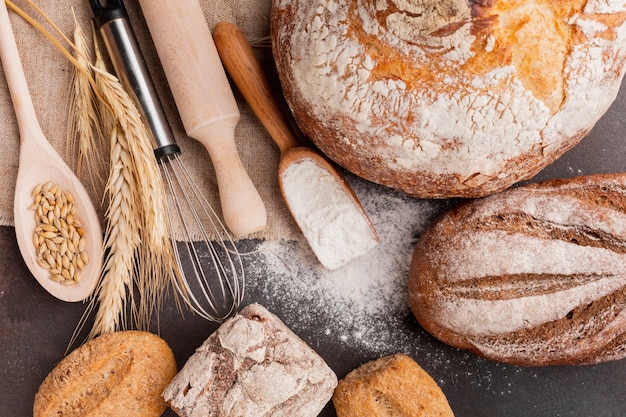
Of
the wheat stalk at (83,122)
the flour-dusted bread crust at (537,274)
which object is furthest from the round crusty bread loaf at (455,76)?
the wheat stalk at (83,122)

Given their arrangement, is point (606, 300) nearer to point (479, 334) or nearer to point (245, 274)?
point (479, 334)

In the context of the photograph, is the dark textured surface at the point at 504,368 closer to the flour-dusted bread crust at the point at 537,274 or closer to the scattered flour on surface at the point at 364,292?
the scattered flour on surface at the point at 364,292

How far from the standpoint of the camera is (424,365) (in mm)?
1868

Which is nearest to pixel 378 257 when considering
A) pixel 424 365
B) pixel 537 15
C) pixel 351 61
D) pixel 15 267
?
pixel 424 365

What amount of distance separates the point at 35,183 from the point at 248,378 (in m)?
0.85

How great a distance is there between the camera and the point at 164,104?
73.1 inches

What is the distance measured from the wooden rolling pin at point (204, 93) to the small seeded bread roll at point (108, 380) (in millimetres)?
433

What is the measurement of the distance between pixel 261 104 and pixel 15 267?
90 cm

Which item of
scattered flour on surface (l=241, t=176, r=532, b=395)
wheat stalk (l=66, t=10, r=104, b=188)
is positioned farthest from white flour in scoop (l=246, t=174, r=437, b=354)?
wheat stalk (l=66, t=10, r=104, b=188)

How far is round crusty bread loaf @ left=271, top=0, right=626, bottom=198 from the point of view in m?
1.35

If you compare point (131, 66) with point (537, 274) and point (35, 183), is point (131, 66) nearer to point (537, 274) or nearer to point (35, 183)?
point (35, 183)

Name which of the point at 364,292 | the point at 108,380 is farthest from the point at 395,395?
the point at 108,380

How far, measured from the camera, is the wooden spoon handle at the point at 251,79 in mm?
1753

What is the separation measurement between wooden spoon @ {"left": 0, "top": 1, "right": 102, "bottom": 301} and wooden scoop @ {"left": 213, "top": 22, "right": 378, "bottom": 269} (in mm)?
572
